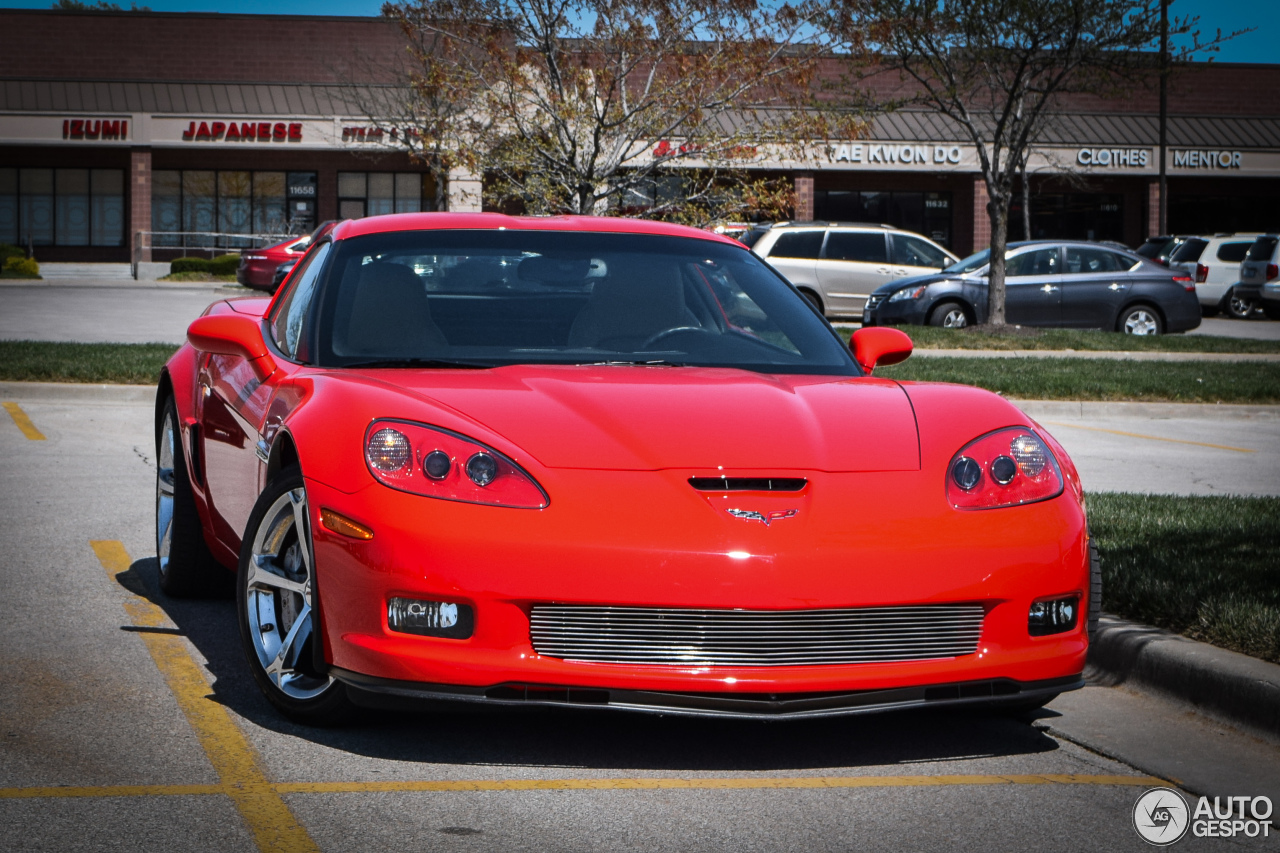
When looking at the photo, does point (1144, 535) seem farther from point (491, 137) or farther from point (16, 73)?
point (16, 73)

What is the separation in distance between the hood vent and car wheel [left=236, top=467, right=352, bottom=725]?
3.36 ft

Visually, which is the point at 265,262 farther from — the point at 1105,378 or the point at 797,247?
the point at 1105,378

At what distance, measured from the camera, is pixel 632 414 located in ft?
13.5

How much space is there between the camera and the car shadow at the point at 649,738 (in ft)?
13.3

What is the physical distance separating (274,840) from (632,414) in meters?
1.41

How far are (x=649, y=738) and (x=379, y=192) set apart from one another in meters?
47.0

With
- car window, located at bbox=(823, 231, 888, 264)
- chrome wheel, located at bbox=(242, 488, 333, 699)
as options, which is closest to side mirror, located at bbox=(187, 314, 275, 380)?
chrome wheel, located at bbox=(242, 488, 333, 699)

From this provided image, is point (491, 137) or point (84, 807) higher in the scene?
point (491, 137)

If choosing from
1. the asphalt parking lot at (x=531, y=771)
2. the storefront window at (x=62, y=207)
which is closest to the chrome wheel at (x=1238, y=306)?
the asphalt parking lot at (x=531, y=771)

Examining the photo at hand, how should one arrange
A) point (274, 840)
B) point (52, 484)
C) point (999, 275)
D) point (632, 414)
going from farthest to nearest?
1. point (999, 275)
2. point (52, 484)
3. point (632, 414)
4. point (274, 840)

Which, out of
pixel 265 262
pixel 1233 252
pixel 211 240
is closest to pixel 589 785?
pixel 265 262

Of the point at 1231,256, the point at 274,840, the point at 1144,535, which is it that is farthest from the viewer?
Result: the point at 1231,256

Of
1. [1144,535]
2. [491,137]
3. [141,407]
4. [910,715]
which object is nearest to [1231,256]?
[491,137]

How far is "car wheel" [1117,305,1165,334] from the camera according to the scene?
2375 cm
